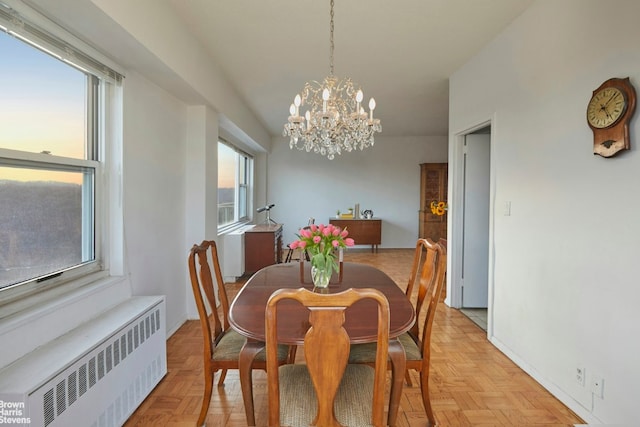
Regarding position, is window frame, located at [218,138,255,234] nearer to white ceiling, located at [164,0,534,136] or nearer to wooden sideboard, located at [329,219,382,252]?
wooden sideboard, located at [329,219,382,252]

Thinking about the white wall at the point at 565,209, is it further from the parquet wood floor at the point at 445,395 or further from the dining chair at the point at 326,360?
the dining chair at the point at 326,360

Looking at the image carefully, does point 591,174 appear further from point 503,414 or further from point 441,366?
point 441,366

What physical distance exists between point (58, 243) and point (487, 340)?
10.4 ft

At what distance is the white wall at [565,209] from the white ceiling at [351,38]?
352 millimetres

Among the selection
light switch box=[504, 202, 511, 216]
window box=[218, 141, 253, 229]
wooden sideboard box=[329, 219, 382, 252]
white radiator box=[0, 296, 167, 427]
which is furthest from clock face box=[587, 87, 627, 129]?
wooden sideboard box=[329, 219, 382, 252]

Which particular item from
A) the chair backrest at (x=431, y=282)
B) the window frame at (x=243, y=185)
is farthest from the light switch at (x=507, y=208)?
the window frame at (x=243, y=185)

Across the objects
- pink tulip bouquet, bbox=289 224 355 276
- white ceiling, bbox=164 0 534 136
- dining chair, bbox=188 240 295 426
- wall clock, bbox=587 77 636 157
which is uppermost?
white ceiling, bbox=164 0 534 136

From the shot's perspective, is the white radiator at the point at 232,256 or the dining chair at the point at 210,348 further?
the white radiator at the point at 232,256

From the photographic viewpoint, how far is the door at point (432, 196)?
6.98 m

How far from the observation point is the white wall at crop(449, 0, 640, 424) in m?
1.57

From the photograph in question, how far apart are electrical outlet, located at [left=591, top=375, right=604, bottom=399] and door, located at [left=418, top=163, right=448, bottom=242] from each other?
529 cm

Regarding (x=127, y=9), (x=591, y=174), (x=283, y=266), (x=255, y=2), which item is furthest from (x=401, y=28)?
(x=283, y=266)

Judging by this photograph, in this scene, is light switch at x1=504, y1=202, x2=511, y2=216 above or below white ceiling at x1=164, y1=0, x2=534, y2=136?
below

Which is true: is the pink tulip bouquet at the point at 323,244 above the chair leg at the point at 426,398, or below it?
above
